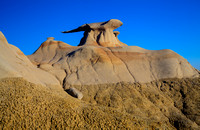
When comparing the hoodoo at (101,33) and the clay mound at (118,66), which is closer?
the clay mound at (118,66)

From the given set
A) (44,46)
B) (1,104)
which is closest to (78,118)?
(1,104)

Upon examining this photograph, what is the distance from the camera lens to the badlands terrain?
6.78 meters

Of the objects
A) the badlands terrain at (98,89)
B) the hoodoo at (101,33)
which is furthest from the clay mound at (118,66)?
the hoodoo at (101,33)

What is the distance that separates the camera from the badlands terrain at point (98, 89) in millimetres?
6777

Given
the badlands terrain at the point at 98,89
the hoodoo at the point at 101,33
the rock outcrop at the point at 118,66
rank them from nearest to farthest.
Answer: the badlands terrain at the point at 98,89
the rock outcrop at the point at 118,66
the hoodoo at the point at 101,33

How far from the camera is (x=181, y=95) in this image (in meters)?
12.8

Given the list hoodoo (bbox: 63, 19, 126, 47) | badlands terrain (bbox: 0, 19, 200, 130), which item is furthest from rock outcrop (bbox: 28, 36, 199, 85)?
hoodoo (bbox: 63, 19, 126, 47)

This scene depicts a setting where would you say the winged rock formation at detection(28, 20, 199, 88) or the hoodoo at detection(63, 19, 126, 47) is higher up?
the hoodoo at detection(63, 19, 126, 47)

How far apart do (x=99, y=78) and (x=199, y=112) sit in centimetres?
675

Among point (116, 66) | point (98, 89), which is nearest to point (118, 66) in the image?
point (116, 66)

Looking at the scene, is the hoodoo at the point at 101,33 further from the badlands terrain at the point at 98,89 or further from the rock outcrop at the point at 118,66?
the rock outcrop at the point at 118,66

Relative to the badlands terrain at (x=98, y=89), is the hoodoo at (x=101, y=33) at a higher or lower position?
higher

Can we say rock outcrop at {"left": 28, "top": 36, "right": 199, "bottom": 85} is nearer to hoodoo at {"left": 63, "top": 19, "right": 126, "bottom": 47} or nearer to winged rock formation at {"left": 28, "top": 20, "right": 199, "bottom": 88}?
winged rock formation at {"left": 28, "top": 20, "right": 199, "bottom": 88}

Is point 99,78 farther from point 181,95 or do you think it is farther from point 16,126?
point 16,126
